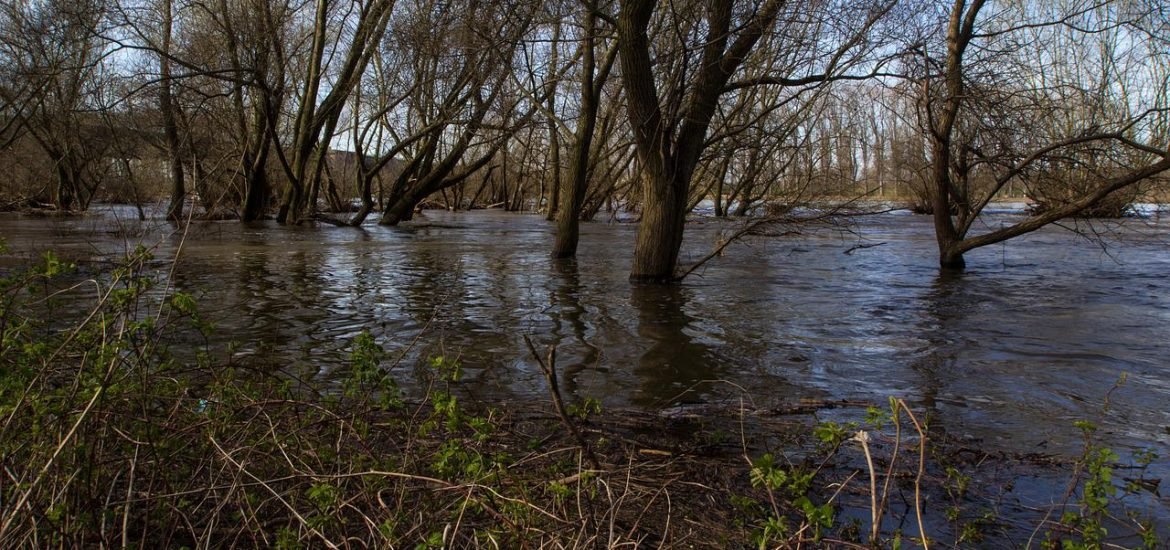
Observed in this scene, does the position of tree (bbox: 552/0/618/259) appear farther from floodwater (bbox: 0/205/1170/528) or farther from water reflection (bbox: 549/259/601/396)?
water reflection (bbox: 549/259/601/396)

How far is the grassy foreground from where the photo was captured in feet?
8.59

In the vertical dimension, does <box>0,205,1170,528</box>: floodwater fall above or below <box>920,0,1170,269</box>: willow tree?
below

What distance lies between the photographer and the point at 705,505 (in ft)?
11.1

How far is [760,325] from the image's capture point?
8.37 meters

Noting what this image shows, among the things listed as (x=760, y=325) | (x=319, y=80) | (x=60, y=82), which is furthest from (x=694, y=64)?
(x=60, y=82)

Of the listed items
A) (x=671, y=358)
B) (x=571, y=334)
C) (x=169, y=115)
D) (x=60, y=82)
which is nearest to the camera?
(x=671, y=358)

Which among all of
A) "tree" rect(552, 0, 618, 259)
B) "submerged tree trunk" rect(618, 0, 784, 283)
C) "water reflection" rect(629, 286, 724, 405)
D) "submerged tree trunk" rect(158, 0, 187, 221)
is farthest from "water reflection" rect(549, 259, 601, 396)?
"submerged tree trunk" rect(158, 0, 187, 221)

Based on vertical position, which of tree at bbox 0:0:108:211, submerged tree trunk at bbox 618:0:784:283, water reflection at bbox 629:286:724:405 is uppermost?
tree at bbox 0:0:108:211

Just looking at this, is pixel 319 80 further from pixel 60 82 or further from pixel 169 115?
pixel 60 82

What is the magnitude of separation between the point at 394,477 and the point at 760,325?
19.1 ft

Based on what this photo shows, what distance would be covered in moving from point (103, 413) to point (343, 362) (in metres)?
3.39

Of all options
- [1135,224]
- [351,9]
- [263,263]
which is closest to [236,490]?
[263,263]

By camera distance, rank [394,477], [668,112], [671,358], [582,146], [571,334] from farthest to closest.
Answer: [582,146], [668,112], [571,334], [671,358], [394,477]

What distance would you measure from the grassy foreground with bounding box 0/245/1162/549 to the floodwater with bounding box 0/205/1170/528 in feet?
1.60
